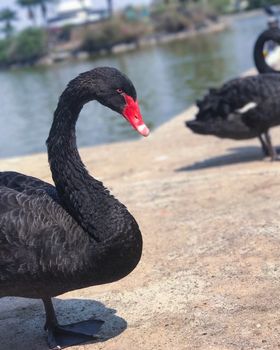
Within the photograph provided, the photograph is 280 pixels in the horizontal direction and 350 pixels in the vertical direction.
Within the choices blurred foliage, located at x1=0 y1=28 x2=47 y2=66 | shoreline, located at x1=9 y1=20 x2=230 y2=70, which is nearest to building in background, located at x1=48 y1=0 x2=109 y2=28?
blurred foliage, located at x1=0 y1=28 x2=47 y2=66

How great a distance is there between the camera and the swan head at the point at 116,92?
2771 millimetres

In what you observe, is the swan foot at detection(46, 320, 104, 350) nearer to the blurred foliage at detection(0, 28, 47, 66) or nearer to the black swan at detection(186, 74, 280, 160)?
the black swan at detection(186, 74, 280, 160)

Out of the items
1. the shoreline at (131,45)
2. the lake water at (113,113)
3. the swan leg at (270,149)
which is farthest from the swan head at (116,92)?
the shoreline at (131,45)

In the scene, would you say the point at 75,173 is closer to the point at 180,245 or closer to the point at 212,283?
the point at 212,283

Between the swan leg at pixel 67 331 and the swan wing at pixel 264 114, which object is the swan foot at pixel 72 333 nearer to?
the swan leg at pixel 67 331

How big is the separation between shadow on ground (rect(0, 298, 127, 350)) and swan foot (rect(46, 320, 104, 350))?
0.04 metres

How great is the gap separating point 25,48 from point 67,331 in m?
67.6

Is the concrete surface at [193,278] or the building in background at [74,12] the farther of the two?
the building in background at [74,12]

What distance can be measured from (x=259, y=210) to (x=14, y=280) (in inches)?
85.3

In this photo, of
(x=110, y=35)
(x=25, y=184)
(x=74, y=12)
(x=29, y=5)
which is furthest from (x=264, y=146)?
(x=74, y=12)

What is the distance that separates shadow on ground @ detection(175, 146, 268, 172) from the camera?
623 centimetres

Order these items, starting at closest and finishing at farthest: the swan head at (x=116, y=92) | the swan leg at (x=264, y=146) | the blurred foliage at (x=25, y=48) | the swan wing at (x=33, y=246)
Result: the swan wing at (x=33, y=246), the swan head at (x=116, y=92), the swan leg at (x=264, y=146), the blurred foliage at (x=25, y=48)

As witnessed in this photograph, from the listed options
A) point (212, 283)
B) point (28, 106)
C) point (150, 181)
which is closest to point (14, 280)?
point (212, 283)

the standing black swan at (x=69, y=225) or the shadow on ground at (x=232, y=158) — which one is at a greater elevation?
the standing black swan at (x=69, y=225)
